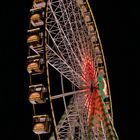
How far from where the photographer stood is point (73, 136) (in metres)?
12.2

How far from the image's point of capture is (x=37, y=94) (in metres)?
10.5

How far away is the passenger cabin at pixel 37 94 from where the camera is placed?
1045 centimetres

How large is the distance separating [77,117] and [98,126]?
36.2 inches

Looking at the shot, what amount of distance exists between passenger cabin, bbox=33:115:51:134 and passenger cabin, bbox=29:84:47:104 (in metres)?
0.45

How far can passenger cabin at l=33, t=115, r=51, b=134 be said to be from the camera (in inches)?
397

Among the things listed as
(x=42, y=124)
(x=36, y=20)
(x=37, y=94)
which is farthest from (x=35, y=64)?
(x=42, y=124)

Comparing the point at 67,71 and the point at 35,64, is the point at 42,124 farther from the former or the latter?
the point at 67,71

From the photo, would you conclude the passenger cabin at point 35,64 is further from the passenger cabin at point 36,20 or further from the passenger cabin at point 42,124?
the passenger cabin at point 42,124

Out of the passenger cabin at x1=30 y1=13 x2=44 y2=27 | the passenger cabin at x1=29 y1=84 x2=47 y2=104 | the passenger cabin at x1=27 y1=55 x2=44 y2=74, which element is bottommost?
the passenger cabin at x1=29 y1=84 x2=47 y2=104

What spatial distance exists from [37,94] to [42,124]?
34.1 inches

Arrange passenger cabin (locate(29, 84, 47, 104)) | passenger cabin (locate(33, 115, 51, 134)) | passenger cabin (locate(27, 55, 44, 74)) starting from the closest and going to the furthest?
passenger cabin (locate(33, 115, 51, 134)) < passenger cabin (locate(29, 84, 47, 104)) < passenger cabin (locate(27, 55, 44, 74))

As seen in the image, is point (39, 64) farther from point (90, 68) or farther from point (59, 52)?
point (90, 68)

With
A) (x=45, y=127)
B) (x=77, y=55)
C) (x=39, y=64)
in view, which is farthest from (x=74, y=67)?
(x=45, y=127)

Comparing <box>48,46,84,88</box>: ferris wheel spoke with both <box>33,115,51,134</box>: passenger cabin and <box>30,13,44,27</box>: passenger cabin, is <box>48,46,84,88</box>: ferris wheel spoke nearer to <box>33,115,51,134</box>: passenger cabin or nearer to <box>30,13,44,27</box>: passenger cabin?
<box>30,13,44,27</box>: passenger cabin
